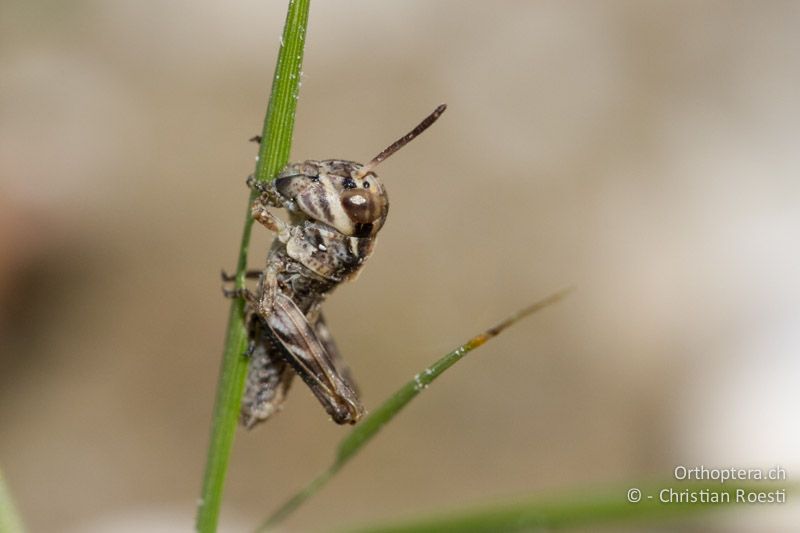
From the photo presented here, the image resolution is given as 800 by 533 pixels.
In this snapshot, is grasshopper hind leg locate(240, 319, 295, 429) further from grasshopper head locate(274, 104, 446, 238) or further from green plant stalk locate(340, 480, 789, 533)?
green plant stalk locate(340, 480, 789, 533)

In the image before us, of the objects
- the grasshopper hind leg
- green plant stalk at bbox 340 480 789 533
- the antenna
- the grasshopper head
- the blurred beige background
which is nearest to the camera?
green plant stalk at bbox 340 480 789 533

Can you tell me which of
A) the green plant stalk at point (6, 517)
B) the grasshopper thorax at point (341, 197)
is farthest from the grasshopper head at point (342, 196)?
the green plant stalk at point (6, 517)

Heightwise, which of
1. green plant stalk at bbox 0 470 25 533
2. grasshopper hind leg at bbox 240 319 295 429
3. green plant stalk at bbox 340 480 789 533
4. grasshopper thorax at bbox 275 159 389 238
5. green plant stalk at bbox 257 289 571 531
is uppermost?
grasshopper thorax at bbox 275 159 389 238

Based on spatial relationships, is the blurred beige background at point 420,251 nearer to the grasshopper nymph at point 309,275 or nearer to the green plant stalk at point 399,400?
the grasshopper nymph at point 309,275

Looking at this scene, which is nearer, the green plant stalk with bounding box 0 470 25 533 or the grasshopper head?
the green plant stalk with bounding box 0 470 25 533

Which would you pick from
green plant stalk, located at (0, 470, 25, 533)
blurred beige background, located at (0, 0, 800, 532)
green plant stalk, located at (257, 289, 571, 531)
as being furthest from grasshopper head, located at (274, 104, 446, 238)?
blurred beige background, located at (0, 0, 800, 532)

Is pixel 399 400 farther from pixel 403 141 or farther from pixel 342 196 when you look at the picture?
pixel 342 196

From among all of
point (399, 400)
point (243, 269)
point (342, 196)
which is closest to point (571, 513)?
point (399, 400)
